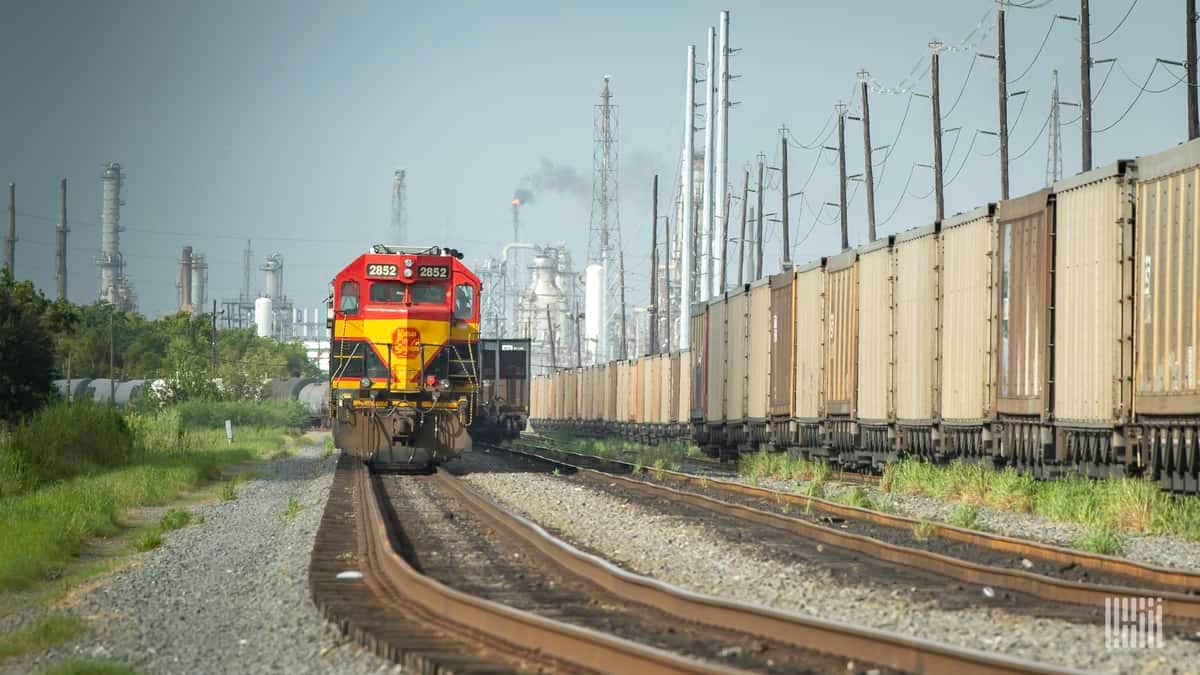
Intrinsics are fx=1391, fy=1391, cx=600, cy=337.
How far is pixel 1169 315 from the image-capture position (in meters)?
14.1

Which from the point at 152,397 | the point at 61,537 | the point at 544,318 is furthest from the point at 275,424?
the point at 544,318

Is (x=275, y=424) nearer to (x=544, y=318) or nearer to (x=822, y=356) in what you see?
(x=822, y=356)

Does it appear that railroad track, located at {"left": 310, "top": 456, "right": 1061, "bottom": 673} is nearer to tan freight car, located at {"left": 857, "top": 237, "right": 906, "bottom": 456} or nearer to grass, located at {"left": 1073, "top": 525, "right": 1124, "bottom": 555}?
grass, located at {"left": 1073, "top": 525, "right": 1124, "bottom": 555}

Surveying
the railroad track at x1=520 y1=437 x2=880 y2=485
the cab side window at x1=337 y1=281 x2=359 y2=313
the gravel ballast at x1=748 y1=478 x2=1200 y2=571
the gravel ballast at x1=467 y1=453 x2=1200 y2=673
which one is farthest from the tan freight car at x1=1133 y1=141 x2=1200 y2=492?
the cab side window at x1=337 y1=281 x2=359 y2=313

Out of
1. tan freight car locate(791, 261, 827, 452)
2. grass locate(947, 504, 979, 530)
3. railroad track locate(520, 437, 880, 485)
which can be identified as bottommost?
railroad track locate(520, 437, 880, 485)

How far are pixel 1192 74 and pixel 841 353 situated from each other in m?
7.60

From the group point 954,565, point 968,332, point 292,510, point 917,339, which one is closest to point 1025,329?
point 968,332

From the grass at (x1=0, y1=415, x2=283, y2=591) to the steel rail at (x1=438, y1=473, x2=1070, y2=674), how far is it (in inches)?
219

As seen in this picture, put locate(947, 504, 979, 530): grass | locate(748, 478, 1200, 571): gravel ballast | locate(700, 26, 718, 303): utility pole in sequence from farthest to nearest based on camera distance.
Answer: locate(700, 26, 718, 303): utility pole, locate(947, 504, 979, 530): grass, locate(748, 478, 1200, 571): gravel ballast

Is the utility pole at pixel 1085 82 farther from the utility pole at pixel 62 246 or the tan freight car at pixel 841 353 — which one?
the utility pole at pixel 62 246

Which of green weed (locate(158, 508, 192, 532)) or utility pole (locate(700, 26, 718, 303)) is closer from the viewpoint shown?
green weed (locate(158, 508, 192, 532))

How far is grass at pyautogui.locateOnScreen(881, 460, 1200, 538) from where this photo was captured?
14703 mm

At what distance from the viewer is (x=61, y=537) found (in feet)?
49.7

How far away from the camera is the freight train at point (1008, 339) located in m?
14.3
